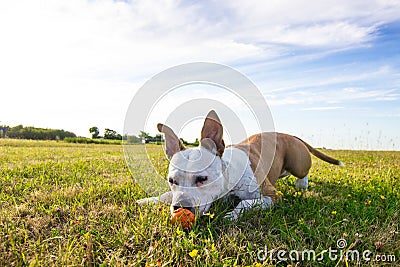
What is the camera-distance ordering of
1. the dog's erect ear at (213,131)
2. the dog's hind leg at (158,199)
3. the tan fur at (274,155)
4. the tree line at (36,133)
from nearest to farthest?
1. the dog's erect ear at (213,131)
2. the dog's hind leg at (158,199)
3. the tan fur at (274,155)
4. the tree line at (36,133)

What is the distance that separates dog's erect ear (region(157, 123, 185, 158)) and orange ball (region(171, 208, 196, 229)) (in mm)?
1060

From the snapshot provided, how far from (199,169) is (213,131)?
53cm

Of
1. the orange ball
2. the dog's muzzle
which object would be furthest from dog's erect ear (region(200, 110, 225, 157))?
the orange ball

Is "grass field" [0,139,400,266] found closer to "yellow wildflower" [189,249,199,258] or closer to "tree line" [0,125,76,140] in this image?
"yellow wildflower" [189,249,199,258]

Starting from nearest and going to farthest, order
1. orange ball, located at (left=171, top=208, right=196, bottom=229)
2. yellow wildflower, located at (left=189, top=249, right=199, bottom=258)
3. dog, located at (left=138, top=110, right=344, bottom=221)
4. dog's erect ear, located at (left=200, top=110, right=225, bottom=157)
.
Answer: yellow wildflower, located at (left=189, top=249, right=199, bottom=258)
orange ball, located at (left=171, top=208, right=196, bottom=229)
dog, located at (left=138, top=110, right=344, bottom=221)
dog's erect ear, located at (left=200, top=110, right=225, bottom=157)

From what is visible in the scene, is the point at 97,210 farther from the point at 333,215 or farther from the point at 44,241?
the point at 333,215

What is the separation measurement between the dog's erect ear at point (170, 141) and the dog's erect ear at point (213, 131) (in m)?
0.35

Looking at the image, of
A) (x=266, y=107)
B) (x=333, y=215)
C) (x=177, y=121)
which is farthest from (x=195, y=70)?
(x=333, y=215)

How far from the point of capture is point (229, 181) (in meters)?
3.82

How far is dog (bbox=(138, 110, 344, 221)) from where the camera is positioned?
10.7 ft

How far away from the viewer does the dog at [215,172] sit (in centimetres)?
328

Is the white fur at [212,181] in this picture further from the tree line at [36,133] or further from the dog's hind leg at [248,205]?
the tree line at [36,133]

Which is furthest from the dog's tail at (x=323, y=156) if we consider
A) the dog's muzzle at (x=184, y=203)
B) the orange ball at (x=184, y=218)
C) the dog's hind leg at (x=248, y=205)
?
the orange ball at (x=184, y=218)

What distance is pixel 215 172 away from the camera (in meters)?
3.51
